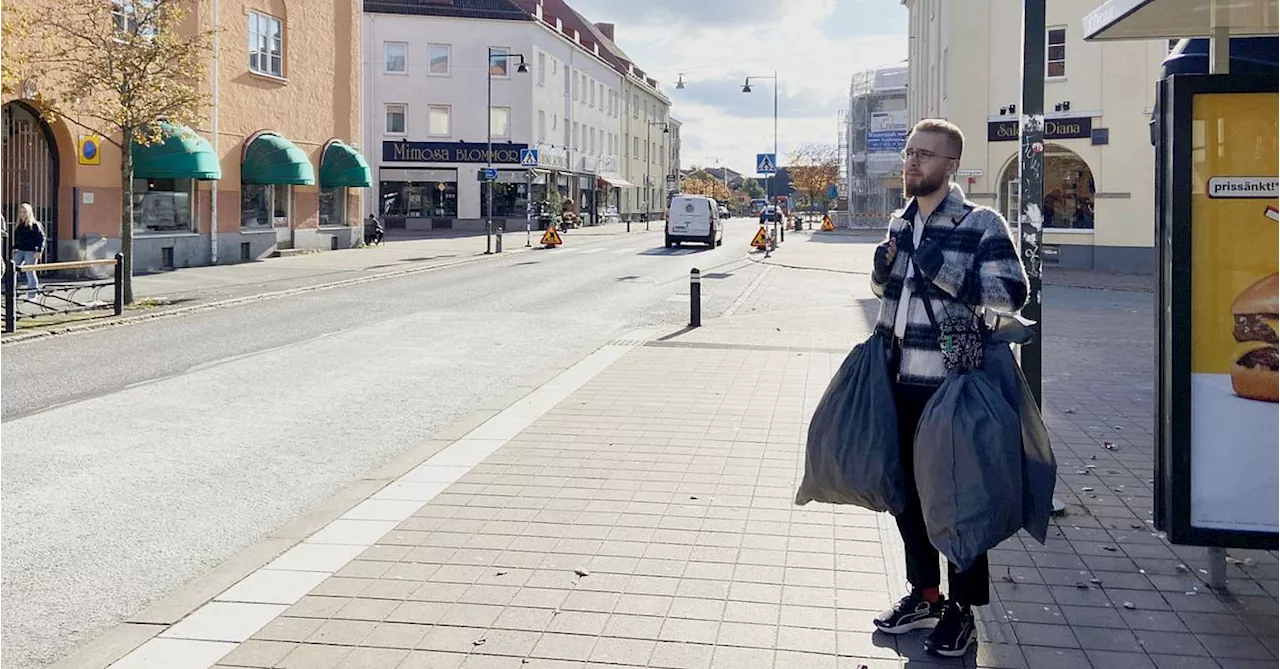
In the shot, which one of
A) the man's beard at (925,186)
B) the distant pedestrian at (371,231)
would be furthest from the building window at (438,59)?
the man's beard at (925,186)

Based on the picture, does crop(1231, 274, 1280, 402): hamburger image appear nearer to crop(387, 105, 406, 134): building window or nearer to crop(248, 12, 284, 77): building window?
crop(248, 12, 284, 77): building window

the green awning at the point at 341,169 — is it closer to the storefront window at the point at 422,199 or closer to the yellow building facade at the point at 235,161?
the yellow building facade at the point at 235,161

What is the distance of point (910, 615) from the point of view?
15.0 feet

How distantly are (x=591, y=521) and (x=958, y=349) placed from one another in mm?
2606

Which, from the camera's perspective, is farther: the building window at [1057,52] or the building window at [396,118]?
the building window at [396,118]

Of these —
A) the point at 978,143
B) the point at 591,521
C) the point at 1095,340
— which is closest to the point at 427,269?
the point at 978,143

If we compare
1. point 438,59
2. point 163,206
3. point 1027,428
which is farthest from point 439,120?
point 1027,428

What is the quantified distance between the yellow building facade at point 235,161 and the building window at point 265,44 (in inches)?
1.5

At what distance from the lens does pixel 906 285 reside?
442 cm

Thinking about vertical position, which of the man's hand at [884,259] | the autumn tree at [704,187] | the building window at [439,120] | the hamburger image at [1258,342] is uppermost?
the autumn tree at [704,187]

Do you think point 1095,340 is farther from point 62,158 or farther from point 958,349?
point 62,158

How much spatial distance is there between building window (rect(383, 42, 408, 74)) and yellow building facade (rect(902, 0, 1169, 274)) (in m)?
33.5

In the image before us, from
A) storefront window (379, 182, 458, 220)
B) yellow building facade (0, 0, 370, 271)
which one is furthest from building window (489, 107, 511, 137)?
yellow building facade (0, 0, 370, 271)

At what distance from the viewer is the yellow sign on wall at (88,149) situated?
23578 mm
